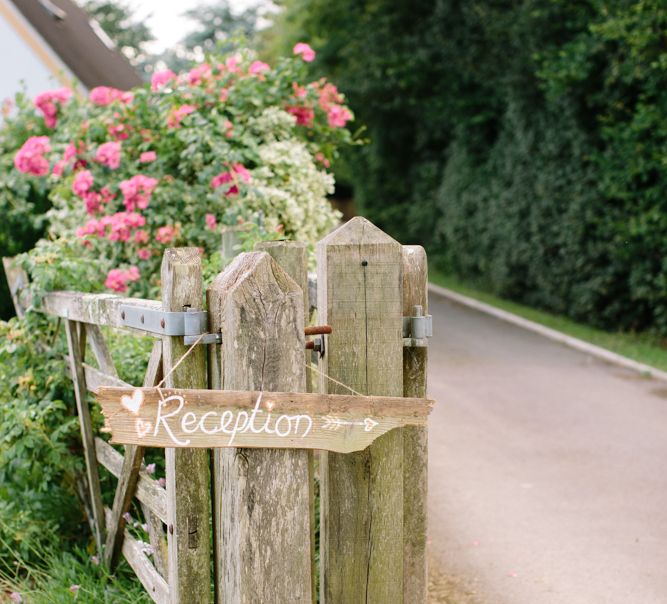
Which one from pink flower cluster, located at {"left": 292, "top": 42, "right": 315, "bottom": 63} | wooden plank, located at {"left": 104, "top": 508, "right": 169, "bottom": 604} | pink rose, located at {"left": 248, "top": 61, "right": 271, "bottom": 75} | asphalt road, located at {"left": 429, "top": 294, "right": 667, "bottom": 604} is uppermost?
pink flower cluster, located at {"left": 292, "top": 42, "right": 315, "bottom": 63}

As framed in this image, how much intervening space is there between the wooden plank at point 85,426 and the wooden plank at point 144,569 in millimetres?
127

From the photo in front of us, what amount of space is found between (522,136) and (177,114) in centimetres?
1149

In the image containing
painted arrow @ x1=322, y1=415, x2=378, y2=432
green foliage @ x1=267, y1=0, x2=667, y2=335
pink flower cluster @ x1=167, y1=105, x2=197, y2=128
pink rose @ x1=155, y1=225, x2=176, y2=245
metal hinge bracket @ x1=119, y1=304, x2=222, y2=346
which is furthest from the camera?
green foliage @ x1=267, y1=0, x2=667, y2=335

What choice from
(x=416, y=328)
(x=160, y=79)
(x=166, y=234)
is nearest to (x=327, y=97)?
(x=160, y=79)

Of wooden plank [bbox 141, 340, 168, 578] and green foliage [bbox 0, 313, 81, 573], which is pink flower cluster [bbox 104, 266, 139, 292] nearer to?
green foliage [bbox 0, 313, 81, 573]

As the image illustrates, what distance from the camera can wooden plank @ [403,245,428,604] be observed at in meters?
2.90

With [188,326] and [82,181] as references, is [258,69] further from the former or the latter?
[188,326]

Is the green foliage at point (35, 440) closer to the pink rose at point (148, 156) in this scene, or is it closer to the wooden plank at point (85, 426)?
the wooden plank at point (85, 426)

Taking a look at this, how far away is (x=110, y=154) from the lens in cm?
699

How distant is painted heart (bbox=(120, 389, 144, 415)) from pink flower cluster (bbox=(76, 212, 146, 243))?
441cm

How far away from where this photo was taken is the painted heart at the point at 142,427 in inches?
95.8

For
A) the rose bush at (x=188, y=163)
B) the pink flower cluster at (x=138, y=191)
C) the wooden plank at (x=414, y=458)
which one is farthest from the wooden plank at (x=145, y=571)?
the pink flower cluster at (x=138, y=191)

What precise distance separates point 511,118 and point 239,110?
11492 mm

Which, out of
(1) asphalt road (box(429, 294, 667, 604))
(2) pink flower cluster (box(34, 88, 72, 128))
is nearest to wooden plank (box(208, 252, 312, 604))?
(1) asphalt road (box(429, 294, 667, 604))
